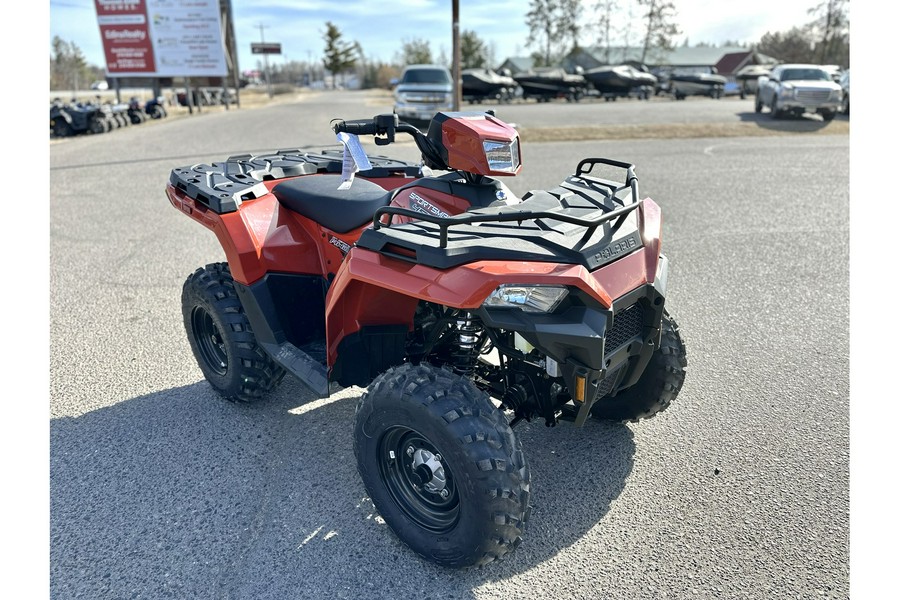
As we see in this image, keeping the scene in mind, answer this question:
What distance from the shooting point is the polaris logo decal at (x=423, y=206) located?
2.33 m

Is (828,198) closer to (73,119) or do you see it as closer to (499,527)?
(499,527)

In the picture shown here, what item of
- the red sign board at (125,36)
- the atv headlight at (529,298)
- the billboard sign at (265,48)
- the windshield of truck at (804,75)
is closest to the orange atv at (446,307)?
the atv headlight at (529,298)

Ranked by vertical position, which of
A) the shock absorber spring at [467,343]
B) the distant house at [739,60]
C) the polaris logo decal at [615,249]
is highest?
the distant house at [739,60]

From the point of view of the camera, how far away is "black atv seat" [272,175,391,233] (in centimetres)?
264

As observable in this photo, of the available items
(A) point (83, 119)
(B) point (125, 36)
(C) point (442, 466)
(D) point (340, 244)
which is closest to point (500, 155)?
(D) point (340, 244)

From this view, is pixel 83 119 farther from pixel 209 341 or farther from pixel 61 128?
pixel 209 341

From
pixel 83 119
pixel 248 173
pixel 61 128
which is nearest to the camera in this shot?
pixel 248 173

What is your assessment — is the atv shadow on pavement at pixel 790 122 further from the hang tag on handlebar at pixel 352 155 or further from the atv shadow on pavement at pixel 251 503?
the hang tag on handlebar at pixel 352 155

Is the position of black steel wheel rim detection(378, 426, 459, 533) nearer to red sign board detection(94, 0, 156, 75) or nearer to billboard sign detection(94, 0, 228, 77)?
billboard sign detection(94, 0, 228, 77)

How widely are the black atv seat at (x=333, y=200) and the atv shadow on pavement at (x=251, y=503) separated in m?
1.10

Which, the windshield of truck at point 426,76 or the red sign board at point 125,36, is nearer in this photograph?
the windshield of truck at point 426,76

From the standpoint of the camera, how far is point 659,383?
2.74 m

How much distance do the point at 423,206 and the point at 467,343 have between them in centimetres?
57

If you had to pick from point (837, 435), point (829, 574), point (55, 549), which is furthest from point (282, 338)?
point (837, 435)
